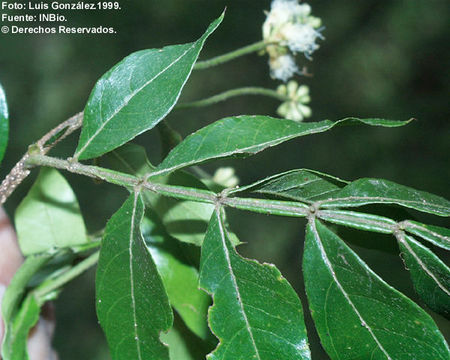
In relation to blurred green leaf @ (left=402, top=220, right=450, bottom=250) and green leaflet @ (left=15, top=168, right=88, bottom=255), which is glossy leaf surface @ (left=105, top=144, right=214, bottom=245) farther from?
blurred green leaf @ (left=402, top=220, right=450, bottom=250)

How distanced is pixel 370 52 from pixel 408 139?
2.41ft

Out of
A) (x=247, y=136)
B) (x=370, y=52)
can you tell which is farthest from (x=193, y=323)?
(x=370, y=52)

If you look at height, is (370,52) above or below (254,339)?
above

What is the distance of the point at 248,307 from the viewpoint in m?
0.79

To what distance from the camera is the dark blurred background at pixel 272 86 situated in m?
3.68

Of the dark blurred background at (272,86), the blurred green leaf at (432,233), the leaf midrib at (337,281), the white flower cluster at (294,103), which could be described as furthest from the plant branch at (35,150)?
the dark blurred background at (272,86)

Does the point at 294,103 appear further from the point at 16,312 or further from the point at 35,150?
the point at 16,312

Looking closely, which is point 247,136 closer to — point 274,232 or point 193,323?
point 193,323

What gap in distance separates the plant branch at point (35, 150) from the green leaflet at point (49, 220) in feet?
0.61

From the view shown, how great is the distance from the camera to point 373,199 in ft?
2.54

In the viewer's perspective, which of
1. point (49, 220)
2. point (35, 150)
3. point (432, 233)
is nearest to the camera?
point (432, 233)

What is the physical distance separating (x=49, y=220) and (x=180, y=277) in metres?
0.40

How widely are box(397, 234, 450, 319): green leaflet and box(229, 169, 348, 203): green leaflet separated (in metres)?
0.14

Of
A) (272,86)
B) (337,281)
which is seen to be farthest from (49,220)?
(272,86)
